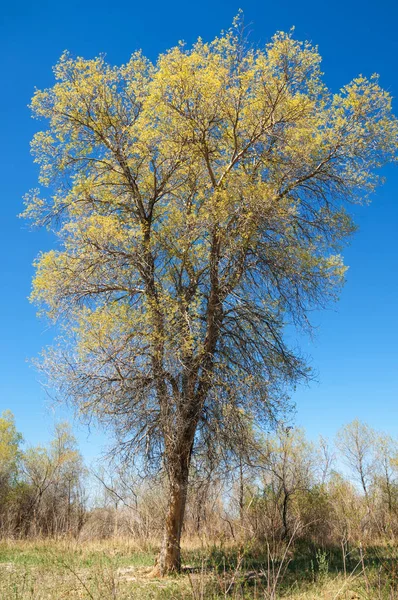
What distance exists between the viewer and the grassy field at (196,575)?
17.6 feet

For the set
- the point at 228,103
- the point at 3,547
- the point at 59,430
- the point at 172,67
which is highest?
the point at 172,67

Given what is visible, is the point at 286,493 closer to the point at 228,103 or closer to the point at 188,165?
the point at 188,165

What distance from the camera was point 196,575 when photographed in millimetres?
10359

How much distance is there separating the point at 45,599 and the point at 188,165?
9.99m

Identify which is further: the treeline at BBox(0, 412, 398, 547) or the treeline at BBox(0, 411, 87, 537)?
the treeline at BBox(0, 411, 87, 537)

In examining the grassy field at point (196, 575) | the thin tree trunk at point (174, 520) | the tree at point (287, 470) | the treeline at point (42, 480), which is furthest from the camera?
the treeline at point (42, 480)

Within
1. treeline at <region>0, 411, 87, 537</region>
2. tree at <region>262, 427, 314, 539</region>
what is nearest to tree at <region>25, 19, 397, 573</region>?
tree at <region>262, 427, 314, 539</region>

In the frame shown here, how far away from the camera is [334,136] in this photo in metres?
12.5

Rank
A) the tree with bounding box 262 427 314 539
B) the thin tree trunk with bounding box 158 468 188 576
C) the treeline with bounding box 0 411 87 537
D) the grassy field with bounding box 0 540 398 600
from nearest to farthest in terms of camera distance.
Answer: the grassy field with bounding box 0 540 398 600, the thin tree trunk with bounding box 158 468 188 576, the tree with bounding box 262 427 314 539, the treeline with bounding box 0 411 87 537

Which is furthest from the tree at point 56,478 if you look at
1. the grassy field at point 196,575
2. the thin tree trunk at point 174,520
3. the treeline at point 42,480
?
the thin tree trunk at point 174,520

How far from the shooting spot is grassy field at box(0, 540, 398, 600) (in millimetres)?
5367

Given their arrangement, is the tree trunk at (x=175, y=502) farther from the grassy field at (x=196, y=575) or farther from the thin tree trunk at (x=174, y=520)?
the grassy field at (x=196, y=575)

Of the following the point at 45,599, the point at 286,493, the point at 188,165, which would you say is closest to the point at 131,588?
the point at 45,599

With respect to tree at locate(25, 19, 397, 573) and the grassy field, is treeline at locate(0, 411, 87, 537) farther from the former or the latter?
tree at locate(25, 19, 397, 573)
